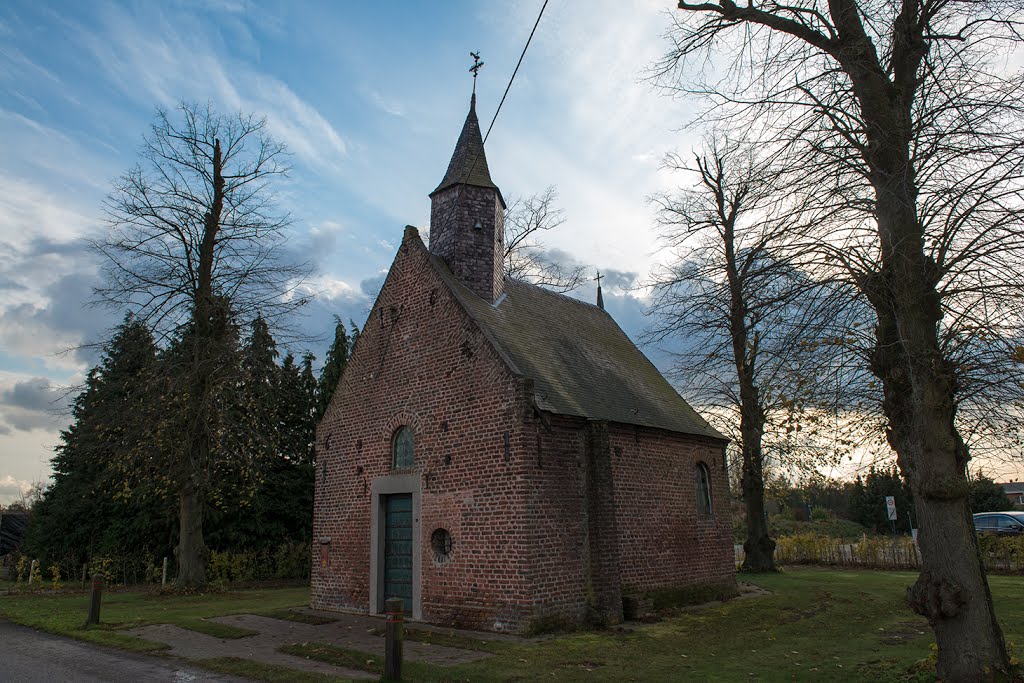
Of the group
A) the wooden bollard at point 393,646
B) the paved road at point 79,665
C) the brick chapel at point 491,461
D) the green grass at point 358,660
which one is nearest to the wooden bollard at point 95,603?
the paved road at point 79,665

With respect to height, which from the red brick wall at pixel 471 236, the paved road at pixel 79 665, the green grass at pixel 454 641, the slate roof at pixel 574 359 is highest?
the red brick wall at pixel 471 236

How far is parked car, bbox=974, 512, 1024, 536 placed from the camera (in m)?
24.3

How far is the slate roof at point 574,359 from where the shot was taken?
46.7 ft

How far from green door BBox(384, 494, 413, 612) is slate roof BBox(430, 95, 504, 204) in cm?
802

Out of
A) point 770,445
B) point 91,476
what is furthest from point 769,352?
point 91,476

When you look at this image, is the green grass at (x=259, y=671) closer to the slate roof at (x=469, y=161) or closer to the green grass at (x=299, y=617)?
the green grass at (x=299, y=617)

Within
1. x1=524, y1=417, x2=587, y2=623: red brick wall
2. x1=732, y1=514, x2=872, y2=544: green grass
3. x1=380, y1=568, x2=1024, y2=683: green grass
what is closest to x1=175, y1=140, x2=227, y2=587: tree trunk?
x1=524, y1=417, x2=587, y2=623: red brick wall

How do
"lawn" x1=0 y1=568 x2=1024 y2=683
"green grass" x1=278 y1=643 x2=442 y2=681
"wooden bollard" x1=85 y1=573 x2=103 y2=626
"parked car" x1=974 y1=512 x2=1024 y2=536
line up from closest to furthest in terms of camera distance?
"green grass" x1=278 y1=643 x2=442 y2=681 → "lawn" x1=0 y1=568 x2=1024 y2=683 → "wooden bollard" x1=85 y1=573 x2=103 y2=626 → "parked car" x1=974 y1=512 x2=1024 y2=536

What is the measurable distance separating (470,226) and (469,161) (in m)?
2.07

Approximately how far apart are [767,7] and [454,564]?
1088 cm

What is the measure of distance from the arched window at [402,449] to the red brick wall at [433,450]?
5.4 inches

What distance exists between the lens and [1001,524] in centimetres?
2494

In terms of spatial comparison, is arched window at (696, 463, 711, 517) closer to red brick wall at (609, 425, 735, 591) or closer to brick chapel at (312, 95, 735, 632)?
brick chapel at (312, 95, 735, 632)

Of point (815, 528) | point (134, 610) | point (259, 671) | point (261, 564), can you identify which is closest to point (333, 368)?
point (261, 564)
